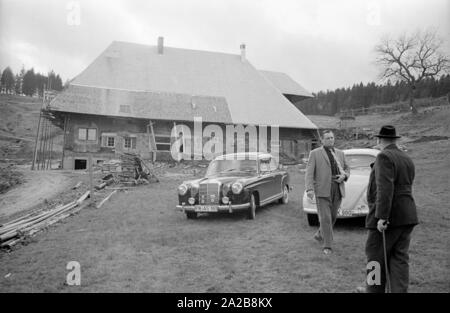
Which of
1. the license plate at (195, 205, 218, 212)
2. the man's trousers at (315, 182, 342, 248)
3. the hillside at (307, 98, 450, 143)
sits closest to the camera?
the man's trousers at (315, 182, 342, 248)

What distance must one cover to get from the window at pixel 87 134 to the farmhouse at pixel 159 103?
66mm

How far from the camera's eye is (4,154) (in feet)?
141

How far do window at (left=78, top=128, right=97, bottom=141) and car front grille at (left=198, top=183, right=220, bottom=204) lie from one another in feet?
65.2

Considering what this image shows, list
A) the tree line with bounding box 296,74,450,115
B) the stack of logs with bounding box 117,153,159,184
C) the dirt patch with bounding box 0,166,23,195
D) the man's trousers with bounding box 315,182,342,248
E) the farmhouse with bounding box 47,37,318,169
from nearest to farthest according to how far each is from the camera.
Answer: the man's trousers with bounding box 315,182,342,248, the stack of logs with bounding box 117,153,159,184, the dirt patch with bounding box 0,166,23,195, the farmhouse with bounding box 47,37,318,169, the tree line with bounding box 296,74,450,115

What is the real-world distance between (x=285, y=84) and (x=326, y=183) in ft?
116

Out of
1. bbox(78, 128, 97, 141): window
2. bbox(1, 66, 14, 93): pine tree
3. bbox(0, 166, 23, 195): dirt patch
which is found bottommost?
bbox(0, 166, 23, 195): dirt patch

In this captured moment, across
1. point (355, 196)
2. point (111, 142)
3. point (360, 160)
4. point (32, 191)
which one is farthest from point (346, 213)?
point (111, 142)

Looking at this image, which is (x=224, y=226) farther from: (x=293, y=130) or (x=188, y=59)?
(x=188, y=59)

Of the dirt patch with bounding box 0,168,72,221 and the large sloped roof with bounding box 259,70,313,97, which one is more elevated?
the large sloped roof with bounding box 259,70,313,97

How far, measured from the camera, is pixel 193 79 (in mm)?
32250

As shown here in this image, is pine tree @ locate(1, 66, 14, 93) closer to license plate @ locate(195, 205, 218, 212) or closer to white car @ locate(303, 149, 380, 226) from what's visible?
license plate @ locate(195, 205, 218, 212)

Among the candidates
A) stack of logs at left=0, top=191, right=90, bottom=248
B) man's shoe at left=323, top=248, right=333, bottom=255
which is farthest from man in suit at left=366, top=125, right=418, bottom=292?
stack of logs at left=0, top=191, right=90, bottom=248

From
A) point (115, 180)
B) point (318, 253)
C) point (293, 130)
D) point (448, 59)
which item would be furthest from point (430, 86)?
point (318, 253)

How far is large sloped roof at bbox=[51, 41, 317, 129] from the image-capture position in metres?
29.3
